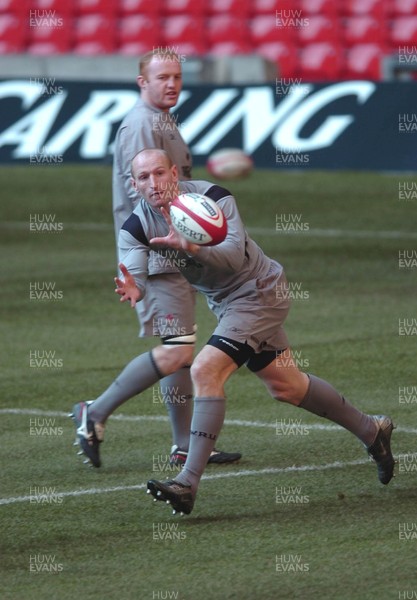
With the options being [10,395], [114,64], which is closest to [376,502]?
[10,395]

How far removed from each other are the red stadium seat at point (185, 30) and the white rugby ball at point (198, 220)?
20653mm

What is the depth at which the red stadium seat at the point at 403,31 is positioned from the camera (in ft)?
80.1

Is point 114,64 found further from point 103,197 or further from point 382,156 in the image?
point 382,156

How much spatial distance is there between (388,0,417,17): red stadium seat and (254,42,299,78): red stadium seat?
80.7 inches

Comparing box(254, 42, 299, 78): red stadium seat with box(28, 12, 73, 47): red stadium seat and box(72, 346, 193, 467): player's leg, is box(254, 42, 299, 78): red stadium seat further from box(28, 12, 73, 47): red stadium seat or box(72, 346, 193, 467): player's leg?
box(72, 346, 193, 467): player's leg

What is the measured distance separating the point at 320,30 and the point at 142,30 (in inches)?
150

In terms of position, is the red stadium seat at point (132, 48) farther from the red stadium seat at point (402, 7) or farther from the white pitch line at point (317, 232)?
the white pitch line at point (317, 232)

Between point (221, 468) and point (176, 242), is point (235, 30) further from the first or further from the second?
point (176, 242)

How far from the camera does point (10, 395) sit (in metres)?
9.84

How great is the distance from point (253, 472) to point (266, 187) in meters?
14.8

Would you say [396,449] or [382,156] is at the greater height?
[382,156]

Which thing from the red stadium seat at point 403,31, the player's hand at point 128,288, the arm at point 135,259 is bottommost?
the player's hand at point 128,288

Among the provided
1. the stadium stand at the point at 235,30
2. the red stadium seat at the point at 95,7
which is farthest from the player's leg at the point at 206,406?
the red stadium seat at the point at 95,7

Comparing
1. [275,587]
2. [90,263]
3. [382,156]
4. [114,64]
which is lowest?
[275,587]
